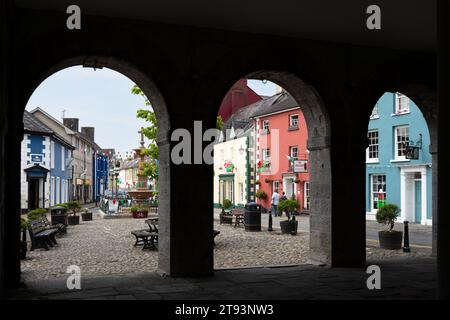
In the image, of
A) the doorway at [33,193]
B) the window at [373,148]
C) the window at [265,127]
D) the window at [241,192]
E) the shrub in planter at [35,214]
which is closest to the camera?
the shrub in planter at [35,214]

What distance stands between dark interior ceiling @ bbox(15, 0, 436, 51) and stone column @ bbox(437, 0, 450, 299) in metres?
3.00

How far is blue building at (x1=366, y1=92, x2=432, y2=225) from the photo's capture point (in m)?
23.4

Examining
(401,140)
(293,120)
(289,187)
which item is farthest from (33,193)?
(401,140)

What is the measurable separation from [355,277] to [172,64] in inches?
186

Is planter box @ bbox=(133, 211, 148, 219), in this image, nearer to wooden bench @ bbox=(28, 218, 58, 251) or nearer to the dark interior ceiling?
wooden bench @ bbox=(28, 218, 58, 251)

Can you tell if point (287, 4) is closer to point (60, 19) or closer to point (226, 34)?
point (226, 34)

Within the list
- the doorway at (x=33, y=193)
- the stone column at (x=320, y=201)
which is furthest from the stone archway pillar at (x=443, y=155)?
the doorway at (x=33, y=193)

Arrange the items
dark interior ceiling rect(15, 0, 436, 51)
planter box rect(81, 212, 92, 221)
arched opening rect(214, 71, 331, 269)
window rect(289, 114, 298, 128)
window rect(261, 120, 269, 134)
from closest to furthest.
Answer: dark interior ceiling rect(15, 0, 436, 51) < arched opening rect(214, 71, 331, 269) < planter box rect(81, 212, 92, 221) < window rect(289, 114, 298, 128) < window rect(261, 120, 269, 134)

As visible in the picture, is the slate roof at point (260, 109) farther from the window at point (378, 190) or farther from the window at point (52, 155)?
the window at point (52, 155)

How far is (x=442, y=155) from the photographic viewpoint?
453 cm

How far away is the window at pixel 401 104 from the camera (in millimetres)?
24828

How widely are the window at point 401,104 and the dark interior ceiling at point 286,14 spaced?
53.9 ft

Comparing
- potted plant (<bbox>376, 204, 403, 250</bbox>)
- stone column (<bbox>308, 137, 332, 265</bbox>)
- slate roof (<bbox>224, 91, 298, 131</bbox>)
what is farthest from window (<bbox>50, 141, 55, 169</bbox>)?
stone column (<bbox>308, 137, 332, 265</bbox>)
